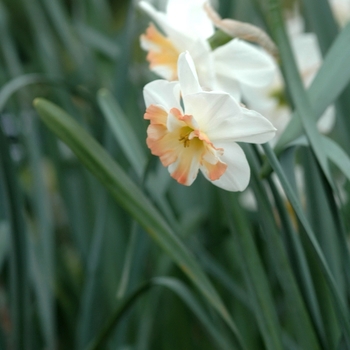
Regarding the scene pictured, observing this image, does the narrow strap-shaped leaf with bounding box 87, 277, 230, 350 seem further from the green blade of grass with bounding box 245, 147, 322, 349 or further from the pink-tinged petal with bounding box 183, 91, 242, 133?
the pink-tinged petal with bounding box 183, 91, 242, 133

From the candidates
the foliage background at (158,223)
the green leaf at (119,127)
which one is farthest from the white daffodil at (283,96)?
the green leaf at (119,127)

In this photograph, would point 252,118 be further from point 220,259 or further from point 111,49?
point 111,49

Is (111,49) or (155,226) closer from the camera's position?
(155,226)

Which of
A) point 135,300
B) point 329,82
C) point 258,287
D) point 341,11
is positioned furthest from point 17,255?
point 341,11

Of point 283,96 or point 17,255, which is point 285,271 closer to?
point 17,255

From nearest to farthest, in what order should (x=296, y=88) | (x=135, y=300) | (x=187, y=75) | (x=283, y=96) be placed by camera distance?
1. (x=187, y=75)
2. (x=296, y=88)
3. (x=135, y=300)
4. (x=283, y=96)

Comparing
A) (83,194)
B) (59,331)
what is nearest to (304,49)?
(83,194)
